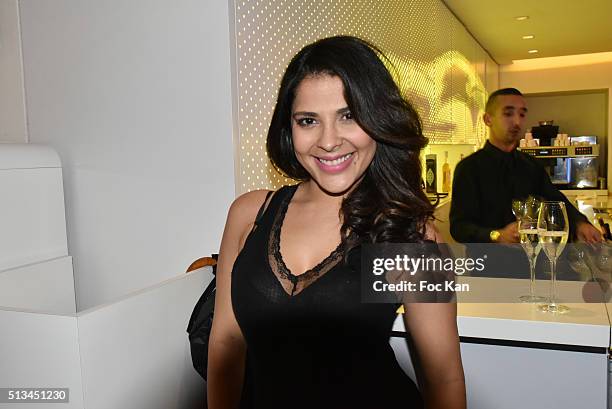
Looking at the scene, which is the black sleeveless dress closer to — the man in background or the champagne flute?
the champagne flute

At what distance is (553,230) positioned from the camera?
1.58 metres

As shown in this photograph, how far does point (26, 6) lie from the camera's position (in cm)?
222

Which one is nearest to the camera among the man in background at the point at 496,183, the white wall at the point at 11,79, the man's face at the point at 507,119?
the white wall at the point at 11,79

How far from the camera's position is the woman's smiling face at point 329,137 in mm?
1286

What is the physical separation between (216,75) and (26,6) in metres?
0.90

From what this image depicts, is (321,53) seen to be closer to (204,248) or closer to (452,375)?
(452,375)

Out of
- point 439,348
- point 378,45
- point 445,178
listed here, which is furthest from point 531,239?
point 445,178

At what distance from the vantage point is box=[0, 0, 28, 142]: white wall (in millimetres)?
2238

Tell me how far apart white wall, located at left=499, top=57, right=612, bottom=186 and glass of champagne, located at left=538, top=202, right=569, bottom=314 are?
260 inches

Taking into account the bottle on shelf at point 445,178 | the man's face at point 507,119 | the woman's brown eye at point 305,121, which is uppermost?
the man's face at point 507,119

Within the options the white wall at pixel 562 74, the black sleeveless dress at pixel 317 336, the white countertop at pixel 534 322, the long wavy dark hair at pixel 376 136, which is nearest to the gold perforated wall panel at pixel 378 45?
the long wavy dark hair at pixel 376 136

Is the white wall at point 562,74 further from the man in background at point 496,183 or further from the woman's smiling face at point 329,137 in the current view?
the woman's smiling face at point 329,137

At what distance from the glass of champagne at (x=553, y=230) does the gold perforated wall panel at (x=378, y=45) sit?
971 mm

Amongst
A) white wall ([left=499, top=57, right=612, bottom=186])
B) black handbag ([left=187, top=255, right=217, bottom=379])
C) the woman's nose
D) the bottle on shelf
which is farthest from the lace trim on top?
white wall ([left=499, top=57, right=612, bottom=186])
